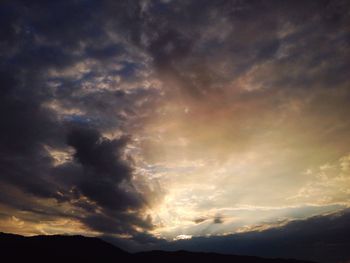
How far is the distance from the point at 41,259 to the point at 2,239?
3293cm

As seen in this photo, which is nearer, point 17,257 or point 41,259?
point 17,257

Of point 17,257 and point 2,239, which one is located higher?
point 2,239

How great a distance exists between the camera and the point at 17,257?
587ft

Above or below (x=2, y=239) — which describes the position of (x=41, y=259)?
below

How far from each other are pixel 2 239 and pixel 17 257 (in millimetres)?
30077

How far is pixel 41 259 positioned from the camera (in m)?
192

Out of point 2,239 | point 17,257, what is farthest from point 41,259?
point 2,239

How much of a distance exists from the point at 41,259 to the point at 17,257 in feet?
56.3

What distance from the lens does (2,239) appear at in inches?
7859

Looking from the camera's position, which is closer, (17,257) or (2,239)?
(17,257)

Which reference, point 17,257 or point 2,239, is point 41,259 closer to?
point 17,257
